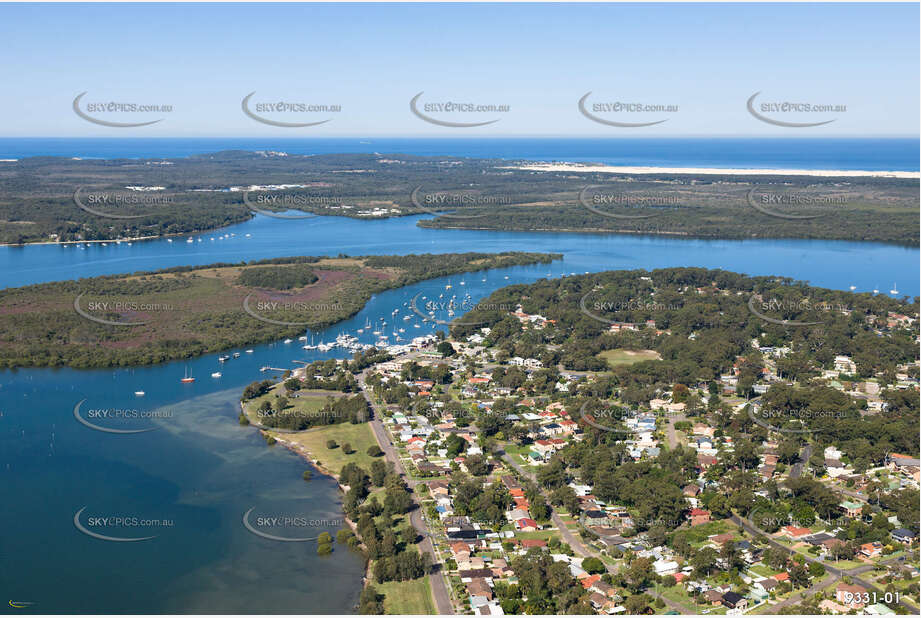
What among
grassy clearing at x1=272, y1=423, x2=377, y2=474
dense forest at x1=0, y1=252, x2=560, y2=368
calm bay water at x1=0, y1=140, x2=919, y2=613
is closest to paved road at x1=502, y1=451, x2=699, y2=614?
calm bay water at x1=0, y1=140, x2=919, y2=613

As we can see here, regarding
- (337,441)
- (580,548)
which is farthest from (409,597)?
(337,441)

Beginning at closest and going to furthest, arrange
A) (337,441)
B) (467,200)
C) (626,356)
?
(337,441) → (626,356) → (467,200)

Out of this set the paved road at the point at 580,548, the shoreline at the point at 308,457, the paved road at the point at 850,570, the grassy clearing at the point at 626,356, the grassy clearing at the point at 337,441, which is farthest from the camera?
the grassy clearing at the point at 626,356

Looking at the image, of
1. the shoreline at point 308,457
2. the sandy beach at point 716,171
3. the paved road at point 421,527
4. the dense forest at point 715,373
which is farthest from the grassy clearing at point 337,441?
the sandy beach at point 716,171

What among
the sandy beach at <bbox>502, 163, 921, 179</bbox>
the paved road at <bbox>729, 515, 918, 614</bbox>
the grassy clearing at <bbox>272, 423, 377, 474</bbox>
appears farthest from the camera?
the sandy beach at <bbox>502, 163, 921, 179</bbox>

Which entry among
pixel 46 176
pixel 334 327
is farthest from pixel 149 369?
pixel 46 176

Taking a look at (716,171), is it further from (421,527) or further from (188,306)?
(421,527)

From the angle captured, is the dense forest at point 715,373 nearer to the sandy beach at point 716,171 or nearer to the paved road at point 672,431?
the paved road at point 672,431

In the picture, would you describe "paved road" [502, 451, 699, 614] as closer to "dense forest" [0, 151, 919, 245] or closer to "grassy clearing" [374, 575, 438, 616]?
"grassy clearing" [374, 575, 438, 616]

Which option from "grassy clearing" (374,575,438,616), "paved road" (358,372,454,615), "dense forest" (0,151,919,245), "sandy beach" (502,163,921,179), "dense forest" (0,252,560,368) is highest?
"sandy beach" (502,163,921,179)
